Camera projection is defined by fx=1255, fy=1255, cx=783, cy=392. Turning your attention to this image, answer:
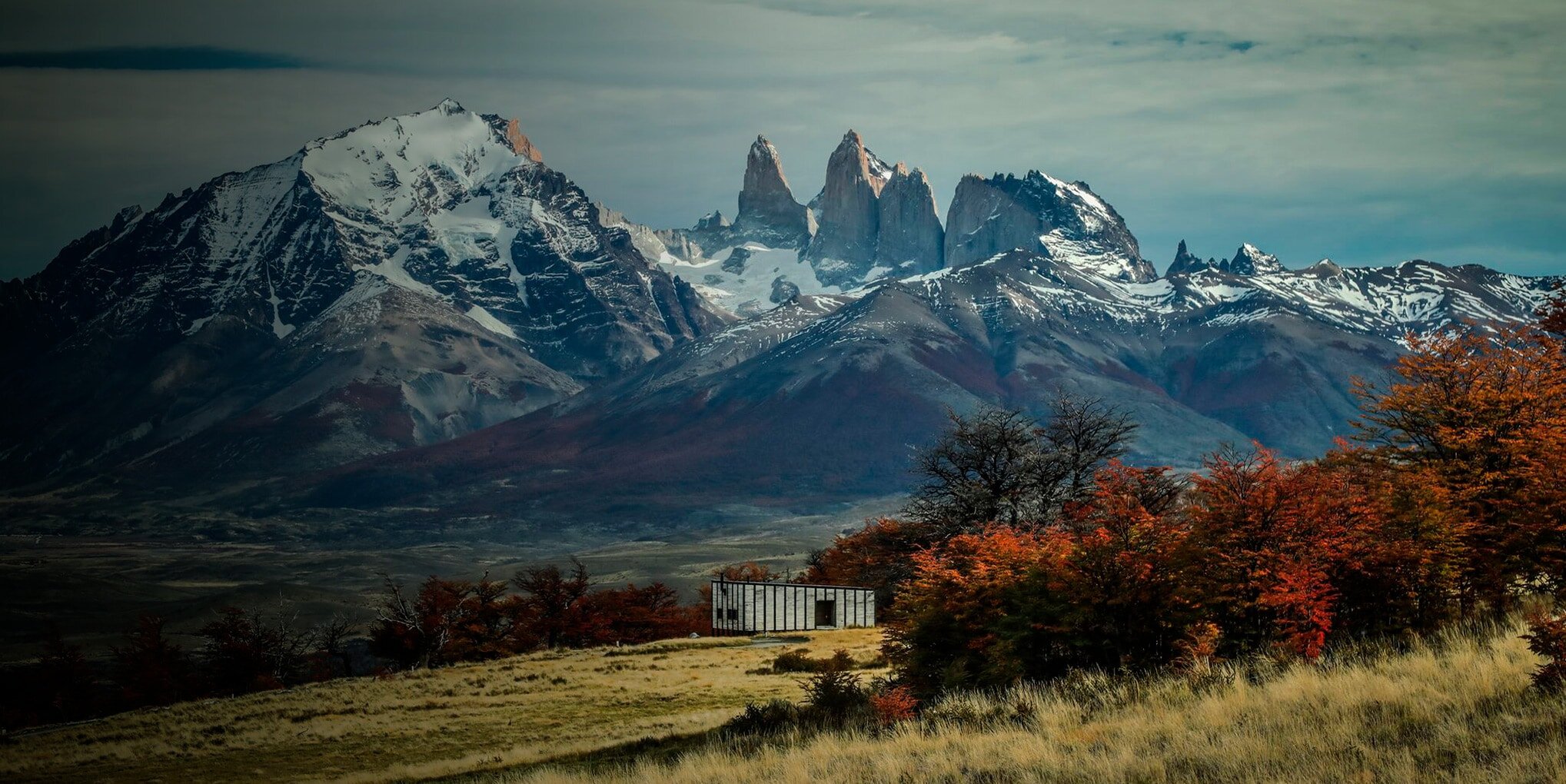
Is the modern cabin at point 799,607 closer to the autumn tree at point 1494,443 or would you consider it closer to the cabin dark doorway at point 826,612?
the cabin dark doorway at point 826,612

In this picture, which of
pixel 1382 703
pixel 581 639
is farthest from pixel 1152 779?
pixel 581 639

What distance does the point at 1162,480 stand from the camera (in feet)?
185

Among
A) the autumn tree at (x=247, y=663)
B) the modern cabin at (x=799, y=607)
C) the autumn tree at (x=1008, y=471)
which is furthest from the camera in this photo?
the autumn tree at (x=247, y=663)

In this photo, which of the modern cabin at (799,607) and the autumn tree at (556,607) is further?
the autumn tree at (556,607)

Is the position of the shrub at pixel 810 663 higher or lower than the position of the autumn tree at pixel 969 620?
lower

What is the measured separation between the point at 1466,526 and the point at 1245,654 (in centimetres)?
655

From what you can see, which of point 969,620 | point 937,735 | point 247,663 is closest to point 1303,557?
point 969,620

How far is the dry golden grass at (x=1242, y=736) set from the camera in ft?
51.9

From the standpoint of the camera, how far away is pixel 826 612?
7331cm

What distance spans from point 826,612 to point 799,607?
1805mm

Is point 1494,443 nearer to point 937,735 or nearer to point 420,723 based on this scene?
point 937,735

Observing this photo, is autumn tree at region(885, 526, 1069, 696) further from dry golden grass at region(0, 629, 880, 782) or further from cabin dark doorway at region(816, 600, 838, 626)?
cabin dark doorway at region(816, 600, 838, 626)

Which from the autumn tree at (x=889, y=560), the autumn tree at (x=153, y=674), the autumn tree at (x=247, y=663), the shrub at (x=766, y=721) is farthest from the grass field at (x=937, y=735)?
the autumn tree at (x=247, y=663)

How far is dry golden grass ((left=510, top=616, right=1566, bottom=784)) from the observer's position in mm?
15812
